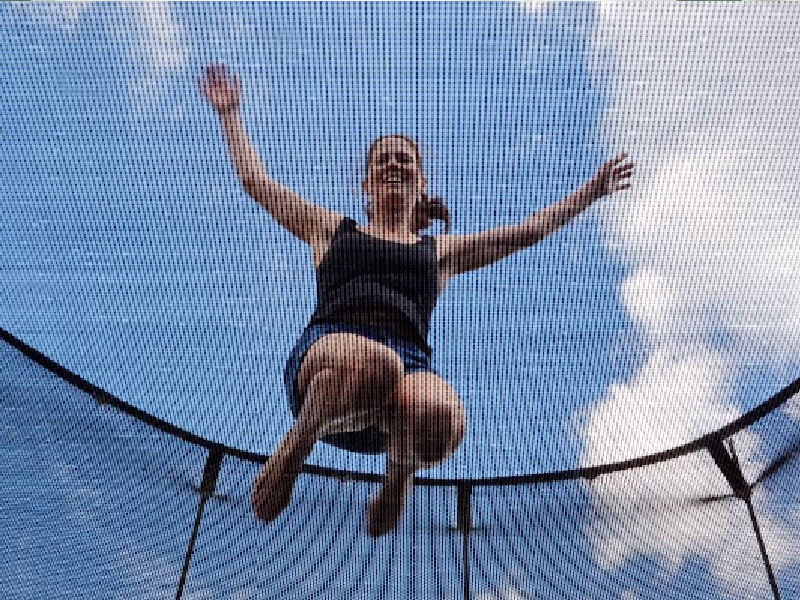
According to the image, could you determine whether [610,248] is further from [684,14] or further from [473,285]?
[684,14]

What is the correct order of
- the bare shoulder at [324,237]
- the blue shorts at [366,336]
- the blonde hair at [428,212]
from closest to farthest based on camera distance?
the blue shorts at [366,336] < the bare shoulder at [324,237] < the blonde hair at [428,212]

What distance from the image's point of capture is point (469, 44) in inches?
71.9

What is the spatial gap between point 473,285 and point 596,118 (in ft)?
1.52

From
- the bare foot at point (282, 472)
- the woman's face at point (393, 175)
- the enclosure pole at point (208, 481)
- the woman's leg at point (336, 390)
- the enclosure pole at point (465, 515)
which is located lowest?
the enclosure pole at point (465, 515)

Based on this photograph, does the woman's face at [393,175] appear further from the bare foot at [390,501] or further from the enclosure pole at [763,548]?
the enclosure pole at [763,548]

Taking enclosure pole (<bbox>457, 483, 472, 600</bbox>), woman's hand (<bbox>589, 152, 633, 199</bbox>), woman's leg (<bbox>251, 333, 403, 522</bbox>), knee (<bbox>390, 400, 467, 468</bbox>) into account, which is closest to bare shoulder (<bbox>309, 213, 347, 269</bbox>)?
woman's leg (<bbox>251, 333, 403, 522</bbox>)

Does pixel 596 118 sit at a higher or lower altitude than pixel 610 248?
higher

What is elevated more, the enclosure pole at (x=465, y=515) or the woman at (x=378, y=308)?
the woman at (x=378, y=308)

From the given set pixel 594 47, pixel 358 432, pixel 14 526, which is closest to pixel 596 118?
pixel 594 47

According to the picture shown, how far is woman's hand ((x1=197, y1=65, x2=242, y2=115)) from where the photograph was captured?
1.80m

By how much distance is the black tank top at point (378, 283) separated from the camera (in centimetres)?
163

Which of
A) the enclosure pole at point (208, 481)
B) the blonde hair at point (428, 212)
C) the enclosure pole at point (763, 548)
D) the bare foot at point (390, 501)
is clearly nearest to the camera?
the bare foot at point (390, 501)

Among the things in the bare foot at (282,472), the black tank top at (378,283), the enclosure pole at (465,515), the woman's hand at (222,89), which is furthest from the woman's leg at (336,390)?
the enclosure pole at (465,515)

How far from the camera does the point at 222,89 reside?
181 centimetres
